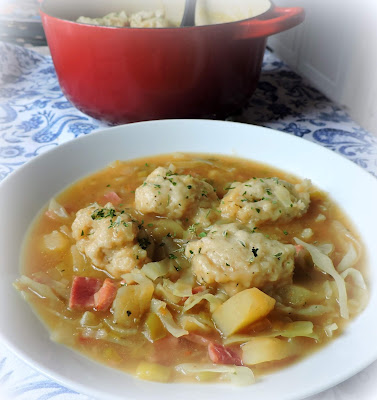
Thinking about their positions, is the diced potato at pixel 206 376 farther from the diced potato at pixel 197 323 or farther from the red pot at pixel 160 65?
the red pot at pixel 160 65

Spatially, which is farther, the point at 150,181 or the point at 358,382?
the point at 150,181

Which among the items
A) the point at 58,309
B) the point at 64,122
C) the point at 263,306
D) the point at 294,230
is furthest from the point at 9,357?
the point at 64,122

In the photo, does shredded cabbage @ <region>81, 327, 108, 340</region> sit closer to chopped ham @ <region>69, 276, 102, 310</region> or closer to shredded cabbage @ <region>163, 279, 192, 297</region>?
chopped ham @ <region>69, 276, 102, 310</region>

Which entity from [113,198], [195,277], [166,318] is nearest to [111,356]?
[166,318]

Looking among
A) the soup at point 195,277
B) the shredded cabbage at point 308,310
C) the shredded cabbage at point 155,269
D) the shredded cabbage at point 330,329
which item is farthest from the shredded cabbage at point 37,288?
the shredded cabbage at point 330,329

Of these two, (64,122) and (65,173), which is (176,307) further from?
(64,122)
